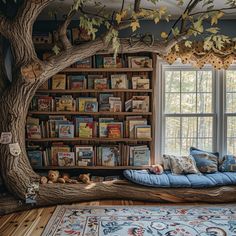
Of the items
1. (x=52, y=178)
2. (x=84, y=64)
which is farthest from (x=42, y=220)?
(x=84, y=64)

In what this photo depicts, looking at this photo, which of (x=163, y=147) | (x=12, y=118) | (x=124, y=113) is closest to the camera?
(x=12, y=118)

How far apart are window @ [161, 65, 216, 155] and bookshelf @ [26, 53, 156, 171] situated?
0.33 m

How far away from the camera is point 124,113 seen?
408 cm

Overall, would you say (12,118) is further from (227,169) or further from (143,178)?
(227,169)

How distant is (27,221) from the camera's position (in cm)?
312

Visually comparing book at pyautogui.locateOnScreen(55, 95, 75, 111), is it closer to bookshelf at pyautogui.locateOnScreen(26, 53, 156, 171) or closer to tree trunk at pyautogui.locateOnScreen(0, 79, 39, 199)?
bookshelf at pyautogui.locateOnScreen(26, 53, 156, 171)

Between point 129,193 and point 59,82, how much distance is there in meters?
1.83

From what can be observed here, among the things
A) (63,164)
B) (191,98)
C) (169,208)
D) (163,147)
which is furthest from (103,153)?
(191,98)

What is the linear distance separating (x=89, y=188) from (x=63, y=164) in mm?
637

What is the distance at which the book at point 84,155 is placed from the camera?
4.09m

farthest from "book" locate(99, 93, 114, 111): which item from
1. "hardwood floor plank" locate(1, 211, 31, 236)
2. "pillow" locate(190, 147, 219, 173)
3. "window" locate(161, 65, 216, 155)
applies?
"hardwood floor plank" locate(1, 211, 31, 236)

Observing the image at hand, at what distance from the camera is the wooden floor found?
9.32 feet

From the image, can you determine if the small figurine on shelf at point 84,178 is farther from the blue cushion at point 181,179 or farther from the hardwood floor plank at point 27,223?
the hardwood floor plank at point 27,223

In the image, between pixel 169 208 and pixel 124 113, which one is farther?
pixel 124 113
